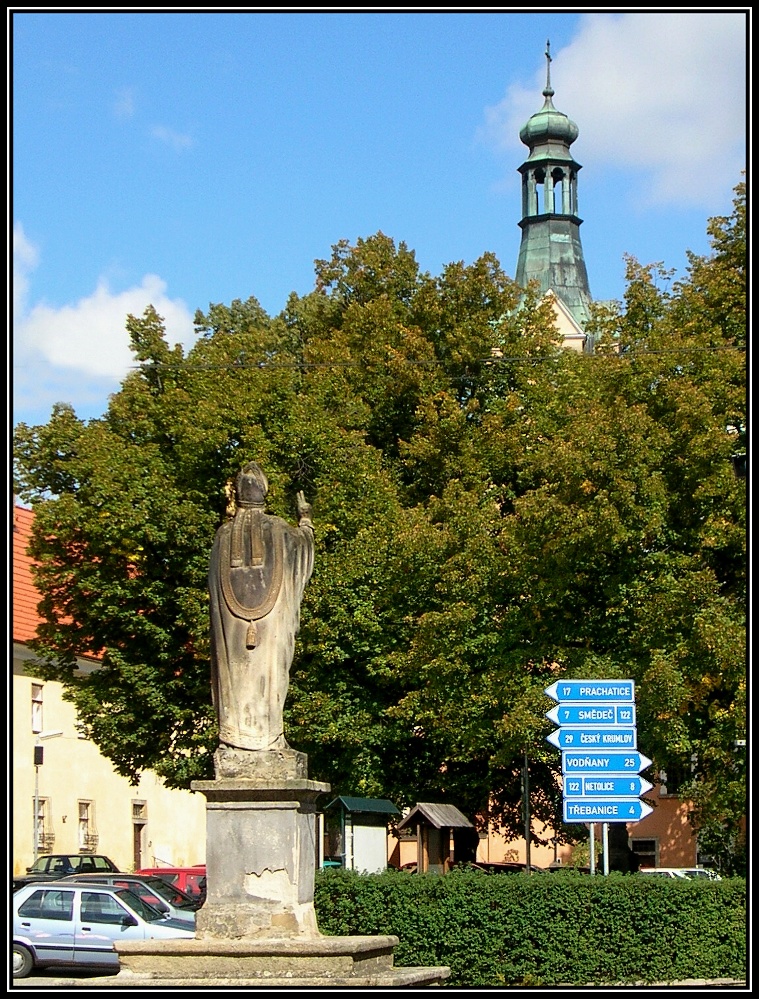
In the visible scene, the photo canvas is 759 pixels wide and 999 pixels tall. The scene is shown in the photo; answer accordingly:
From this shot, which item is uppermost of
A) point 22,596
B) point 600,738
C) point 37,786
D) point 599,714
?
point 22,596

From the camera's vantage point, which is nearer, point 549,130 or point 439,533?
point 439,533

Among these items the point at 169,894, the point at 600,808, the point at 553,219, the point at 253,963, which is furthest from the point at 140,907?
the point at 553,219

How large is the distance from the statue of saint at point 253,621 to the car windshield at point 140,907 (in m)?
10.7

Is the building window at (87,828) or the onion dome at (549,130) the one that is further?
the onion dome at (549,130)

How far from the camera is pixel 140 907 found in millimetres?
22672

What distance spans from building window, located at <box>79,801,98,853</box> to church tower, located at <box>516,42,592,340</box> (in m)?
30.6

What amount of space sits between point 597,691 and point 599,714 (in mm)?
273

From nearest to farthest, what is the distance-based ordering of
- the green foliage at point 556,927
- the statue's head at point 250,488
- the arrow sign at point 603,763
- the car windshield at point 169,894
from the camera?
the statue's head at point 250,488, the arrow sign at point 603,763, the green foliage at point 556,927, the car windshield at point 169,894

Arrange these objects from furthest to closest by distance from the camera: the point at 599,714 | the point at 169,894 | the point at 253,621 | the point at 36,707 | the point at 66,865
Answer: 1. the point at 36,707
2. the point at 66,865
3. the point at 169,894
4. the point at 599,714
5. the point at 253,621

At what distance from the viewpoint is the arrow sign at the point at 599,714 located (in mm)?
18531

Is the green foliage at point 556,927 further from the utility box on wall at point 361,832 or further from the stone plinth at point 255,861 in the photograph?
the stone plinth at point 255,861
